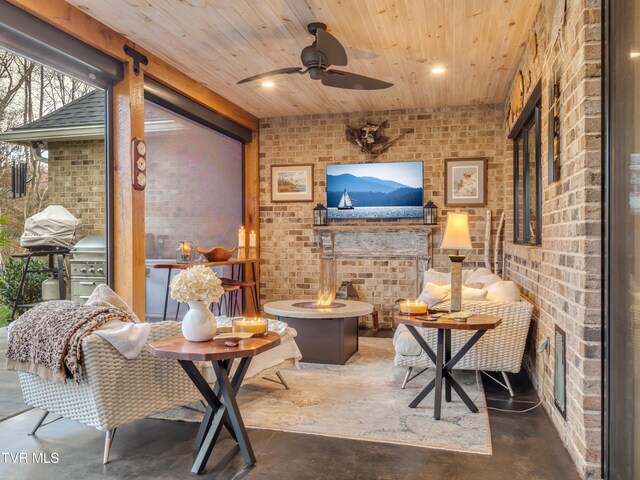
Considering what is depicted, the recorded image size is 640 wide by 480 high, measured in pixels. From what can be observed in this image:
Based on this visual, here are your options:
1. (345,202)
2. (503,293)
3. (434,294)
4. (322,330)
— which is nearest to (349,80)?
(434,294)

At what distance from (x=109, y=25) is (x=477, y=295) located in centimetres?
361

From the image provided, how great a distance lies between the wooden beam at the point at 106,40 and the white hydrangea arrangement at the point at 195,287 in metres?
2.15

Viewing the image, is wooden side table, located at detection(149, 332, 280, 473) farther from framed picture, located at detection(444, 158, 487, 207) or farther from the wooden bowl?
framed picture, located at detection(444, 158, 487, 207)

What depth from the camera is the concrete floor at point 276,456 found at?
2559 mm

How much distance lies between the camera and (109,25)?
4.02 meters

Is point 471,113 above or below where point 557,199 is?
above

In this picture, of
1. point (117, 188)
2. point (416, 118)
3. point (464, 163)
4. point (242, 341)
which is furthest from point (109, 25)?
point (464, 163)

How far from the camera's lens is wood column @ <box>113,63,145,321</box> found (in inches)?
169

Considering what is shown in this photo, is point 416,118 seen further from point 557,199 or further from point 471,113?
point 557,199

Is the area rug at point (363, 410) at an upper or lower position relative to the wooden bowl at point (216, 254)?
lower

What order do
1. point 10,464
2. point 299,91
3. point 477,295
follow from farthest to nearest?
1. point 299,91
2. point 477,295
3. point 10,464

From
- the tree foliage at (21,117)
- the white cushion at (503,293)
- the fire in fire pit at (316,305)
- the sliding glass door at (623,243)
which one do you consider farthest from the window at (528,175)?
the tree foliage at (21,117)

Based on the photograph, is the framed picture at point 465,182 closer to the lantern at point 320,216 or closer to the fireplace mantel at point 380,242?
the fireplace mantel at point 380,242

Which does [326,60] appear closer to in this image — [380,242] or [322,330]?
[322,330]
